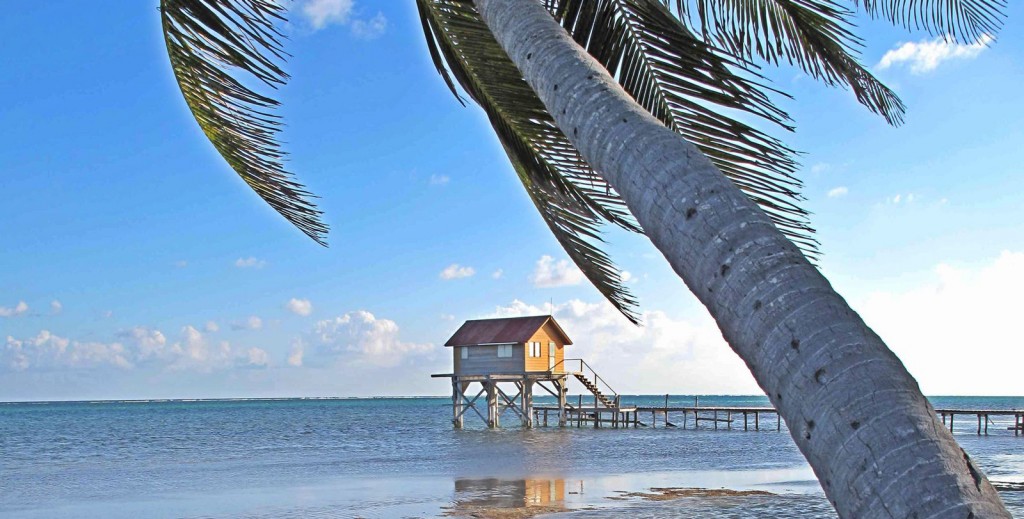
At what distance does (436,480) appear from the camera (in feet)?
82.3

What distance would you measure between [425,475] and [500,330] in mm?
18916

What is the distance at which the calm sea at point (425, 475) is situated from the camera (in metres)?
19.2

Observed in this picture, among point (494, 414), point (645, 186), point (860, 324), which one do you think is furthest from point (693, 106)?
point (494, 414)

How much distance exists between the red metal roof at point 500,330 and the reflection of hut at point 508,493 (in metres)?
19.5

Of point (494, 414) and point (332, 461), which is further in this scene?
point (494, 414)

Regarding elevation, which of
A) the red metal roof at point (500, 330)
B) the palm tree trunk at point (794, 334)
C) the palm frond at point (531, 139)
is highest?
the red metal roof at point (500, 330)

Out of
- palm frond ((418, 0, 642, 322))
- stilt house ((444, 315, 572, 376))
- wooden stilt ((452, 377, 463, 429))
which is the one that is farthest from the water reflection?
wooden stilt ((452, 377, 463, 429))

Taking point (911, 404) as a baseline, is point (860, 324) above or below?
above

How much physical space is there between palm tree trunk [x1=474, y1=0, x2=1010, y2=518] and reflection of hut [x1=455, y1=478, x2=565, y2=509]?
17258 millimetres

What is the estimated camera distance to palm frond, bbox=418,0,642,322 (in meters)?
4.92

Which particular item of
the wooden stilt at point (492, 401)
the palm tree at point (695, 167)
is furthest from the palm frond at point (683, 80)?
the wooden stilt at point (492, 401)

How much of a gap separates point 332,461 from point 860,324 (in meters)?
33.0

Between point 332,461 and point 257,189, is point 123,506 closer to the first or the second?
point 332,461

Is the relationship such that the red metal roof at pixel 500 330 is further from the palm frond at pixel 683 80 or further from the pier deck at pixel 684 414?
the palm frond at pixel 683 80
